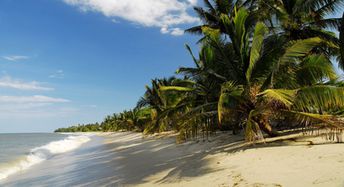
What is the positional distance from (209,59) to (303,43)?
3.44m

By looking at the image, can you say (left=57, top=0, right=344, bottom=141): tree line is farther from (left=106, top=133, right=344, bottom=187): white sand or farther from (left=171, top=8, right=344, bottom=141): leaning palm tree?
(left=106, top=133, right=344, bottom=187): white sand

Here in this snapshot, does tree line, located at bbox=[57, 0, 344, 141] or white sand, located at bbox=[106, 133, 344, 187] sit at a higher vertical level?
tree line, located at bbox=[57, 0, 344, 141]

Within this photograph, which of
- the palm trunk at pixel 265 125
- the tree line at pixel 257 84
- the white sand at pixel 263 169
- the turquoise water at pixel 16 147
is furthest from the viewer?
the turquoise water at pixel 16 147

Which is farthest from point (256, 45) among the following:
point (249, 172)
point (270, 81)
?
point (249, 172)

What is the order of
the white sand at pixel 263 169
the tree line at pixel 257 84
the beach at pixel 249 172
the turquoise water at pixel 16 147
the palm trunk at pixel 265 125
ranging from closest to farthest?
the white sand at pixel 263 169 < the beach at pixel 249 172 < the tree line at pixel 257 84 < the palm trunk at pixel 265 125 < the turquoise water at pixel 16 147

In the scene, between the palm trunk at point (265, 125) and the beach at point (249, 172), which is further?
the palm trunk at point (265, 125)

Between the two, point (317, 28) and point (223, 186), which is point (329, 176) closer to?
point (223, 186)

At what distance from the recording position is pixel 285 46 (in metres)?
10.4

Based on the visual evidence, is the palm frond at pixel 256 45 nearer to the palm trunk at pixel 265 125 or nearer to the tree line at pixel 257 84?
the tree line at pixel 257 84

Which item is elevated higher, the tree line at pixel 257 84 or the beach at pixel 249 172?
the tree line at pixel 257 84

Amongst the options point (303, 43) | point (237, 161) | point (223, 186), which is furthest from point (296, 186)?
point (303, 43)

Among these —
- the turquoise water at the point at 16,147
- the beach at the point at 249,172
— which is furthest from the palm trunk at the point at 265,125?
the turquoise water at the point at 16,147

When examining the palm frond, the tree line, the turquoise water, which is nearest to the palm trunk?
the tree line

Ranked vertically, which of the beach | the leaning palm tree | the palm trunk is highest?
the leaning palm tree
